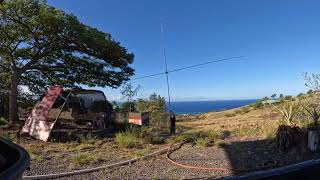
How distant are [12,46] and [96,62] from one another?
126 inches

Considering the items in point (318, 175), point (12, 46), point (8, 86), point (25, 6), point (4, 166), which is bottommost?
point (318, 175)

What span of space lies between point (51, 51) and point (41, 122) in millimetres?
3778

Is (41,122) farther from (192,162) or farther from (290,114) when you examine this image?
(290,114)

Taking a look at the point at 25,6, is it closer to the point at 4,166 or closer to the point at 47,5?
the point at 47,5

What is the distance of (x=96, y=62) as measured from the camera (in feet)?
56.6

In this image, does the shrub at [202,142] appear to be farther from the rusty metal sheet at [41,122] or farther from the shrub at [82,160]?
the rusty metal sheet at [41,122]

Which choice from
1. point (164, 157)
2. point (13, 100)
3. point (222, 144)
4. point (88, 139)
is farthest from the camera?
point (13, 100)

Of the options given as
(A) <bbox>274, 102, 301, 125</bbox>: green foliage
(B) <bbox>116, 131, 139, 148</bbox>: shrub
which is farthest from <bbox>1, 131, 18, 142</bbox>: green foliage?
(A) <bbox>274, 102, 301, 125</bbox>: green foliage

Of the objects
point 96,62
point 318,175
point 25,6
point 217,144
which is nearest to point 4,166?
point 318,175

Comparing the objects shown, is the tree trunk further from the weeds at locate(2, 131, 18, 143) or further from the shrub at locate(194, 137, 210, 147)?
the shrub at locate(194, 137, 210, 147)

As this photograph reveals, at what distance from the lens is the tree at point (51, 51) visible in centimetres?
A: 1535

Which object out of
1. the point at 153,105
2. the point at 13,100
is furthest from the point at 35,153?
the point at 153,105

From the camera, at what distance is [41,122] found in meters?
13.5

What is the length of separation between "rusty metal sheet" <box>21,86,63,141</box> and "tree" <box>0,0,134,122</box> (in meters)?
2.48
